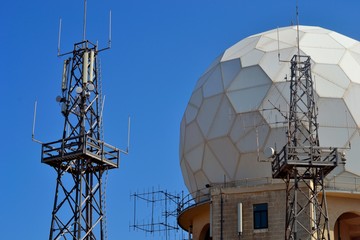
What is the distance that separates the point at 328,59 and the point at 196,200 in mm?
9041

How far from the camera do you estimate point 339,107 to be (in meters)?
35.1

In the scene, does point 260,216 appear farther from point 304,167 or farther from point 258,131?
point 304,167

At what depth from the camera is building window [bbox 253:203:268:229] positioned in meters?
33.9

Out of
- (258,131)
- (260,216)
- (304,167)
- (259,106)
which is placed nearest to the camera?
(304,167)

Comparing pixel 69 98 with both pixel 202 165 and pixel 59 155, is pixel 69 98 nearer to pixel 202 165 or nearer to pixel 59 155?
pixel 59 155

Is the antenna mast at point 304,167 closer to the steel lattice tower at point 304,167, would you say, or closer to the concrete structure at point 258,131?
the steel lattice tower at point 304,167

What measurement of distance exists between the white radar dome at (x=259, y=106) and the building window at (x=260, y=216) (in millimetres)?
1558

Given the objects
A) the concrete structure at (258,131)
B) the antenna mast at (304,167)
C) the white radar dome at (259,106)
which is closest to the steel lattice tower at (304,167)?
the antenna mast at (304,167)

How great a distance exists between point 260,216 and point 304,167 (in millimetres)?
5022

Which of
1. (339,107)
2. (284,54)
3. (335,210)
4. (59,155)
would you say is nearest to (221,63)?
(284,54)

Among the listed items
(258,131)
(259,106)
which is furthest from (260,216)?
(259,106)

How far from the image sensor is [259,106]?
3566cm

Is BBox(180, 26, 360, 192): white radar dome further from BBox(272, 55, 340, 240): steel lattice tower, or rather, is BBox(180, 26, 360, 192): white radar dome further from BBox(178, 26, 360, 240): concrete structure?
BBox(272, 55, 340, 240): steel lattice tower

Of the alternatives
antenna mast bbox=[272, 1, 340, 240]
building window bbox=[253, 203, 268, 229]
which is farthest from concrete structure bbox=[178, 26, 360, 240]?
antenna mast bbox=[272, 1, 340, 240]
